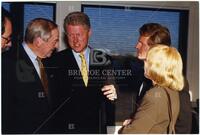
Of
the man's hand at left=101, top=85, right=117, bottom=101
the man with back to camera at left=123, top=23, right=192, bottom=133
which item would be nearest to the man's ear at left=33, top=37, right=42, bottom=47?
the man's hand at left=101, top=85, right=117, bottom=101

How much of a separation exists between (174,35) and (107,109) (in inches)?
28.1

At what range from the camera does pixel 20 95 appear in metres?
2.91

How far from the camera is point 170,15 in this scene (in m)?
3.01

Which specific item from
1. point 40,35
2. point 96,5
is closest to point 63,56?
point 40,35

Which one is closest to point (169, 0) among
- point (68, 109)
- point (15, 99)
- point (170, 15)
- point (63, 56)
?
point (170, 15)

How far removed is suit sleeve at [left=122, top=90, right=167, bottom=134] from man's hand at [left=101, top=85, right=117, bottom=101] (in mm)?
201

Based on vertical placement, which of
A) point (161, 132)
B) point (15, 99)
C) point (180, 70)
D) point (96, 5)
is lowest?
point (161, 132)

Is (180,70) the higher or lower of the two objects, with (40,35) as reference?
lower

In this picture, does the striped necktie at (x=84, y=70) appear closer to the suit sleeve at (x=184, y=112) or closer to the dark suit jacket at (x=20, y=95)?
the dark suit jacket at (x=20, y=95)

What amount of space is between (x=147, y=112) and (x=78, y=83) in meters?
0.52

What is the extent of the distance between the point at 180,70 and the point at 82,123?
794mm

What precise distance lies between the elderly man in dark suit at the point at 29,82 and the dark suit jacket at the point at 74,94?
70 mm

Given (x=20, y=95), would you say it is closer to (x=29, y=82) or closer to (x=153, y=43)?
(x=29, y=82)

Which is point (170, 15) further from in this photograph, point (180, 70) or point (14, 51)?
point (14, 51)
